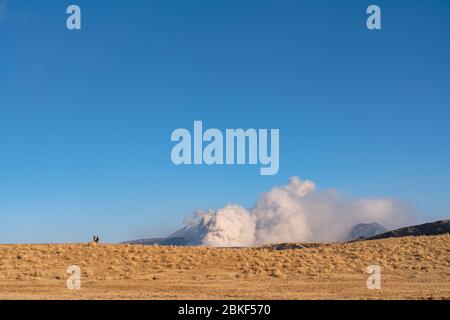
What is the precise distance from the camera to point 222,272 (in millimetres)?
40281

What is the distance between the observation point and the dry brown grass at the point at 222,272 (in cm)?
2736

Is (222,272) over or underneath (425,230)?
over

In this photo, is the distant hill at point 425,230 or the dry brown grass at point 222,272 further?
the distant hill at point 425,230

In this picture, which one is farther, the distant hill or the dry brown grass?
the distant hill

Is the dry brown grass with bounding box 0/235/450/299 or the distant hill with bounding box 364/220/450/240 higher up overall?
the dry brown grass with bounding box 0/235/450/299

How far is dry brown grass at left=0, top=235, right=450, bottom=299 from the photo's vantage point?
27359mm

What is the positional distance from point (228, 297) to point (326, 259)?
83.0ft

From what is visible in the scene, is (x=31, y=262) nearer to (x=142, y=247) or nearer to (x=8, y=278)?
(x=8, y=278)

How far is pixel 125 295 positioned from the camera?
26.3 metres

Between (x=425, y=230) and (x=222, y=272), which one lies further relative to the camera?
(x=425, y=230)

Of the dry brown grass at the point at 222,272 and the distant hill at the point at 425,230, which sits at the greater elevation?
the dry brown grass at the point at 222,272
